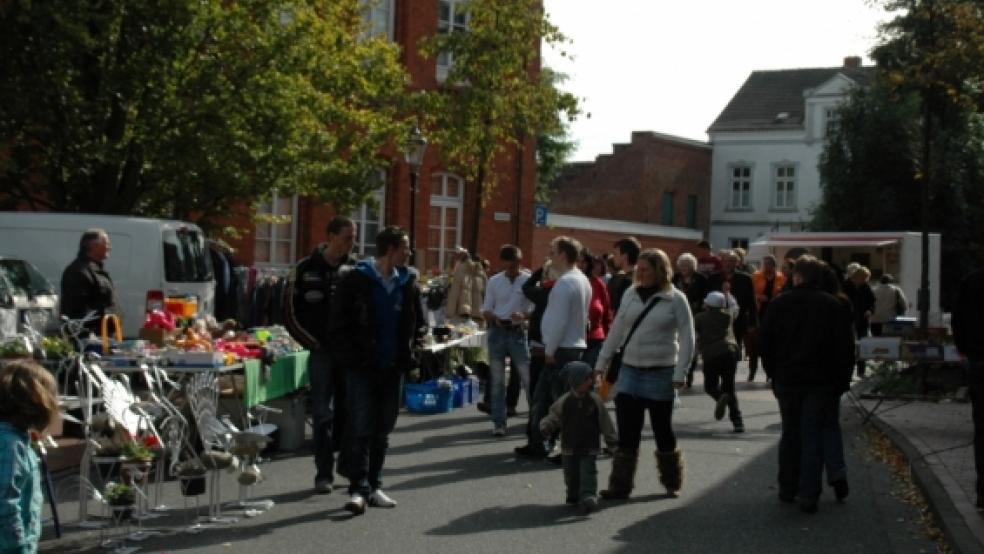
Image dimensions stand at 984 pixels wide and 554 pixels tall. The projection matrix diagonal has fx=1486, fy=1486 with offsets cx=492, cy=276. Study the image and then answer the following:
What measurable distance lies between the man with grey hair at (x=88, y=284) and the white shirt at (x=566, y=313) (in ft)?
12.4

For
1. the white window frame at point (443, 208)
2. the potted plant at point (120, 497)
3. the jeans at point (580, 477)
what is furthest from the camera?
the white window frame at point (443, 208)

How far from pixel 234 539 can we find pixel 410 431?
623cm

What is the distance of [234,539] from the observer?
9.05 metres

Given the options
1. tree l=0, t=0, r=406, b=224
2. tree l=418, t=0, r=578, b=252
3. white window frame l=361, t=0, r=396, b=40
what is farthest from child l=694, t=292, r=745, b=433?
white window frame l=361, t=0, r=396, b=40

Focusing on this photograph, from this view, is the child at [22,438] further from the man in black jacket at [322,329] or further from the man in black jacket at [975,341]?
the man in black jacket at [975,341]

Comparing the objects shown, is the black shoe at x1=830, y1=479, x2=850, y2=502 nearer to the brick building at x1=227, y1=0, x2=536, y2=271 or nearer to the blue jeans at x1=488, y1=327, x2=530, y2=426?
the blue jeans at x1=488, y1=327, x2=530, y2=426

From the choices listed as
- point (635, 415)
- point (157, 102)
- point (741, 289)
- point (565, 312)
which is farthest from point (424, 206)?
point (635, 415)

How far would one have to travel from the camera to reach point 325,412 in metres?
11.0

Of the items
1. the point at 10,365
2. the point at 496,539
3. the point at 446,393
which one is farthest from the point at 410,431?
the point at 10,365

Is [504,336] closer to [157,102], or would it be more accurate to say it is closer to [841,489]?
[841,489]

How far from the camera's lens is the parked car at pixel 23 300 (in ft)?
53.3

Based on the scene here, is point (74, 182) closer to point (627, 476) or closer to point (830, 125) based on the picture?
point (627, 476)

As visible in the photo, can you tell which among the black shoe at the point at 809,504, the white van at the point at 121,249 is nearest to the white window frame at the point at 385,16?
the white van at the point at 121,249

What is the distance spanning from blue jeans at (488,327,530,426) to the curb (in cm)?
372
